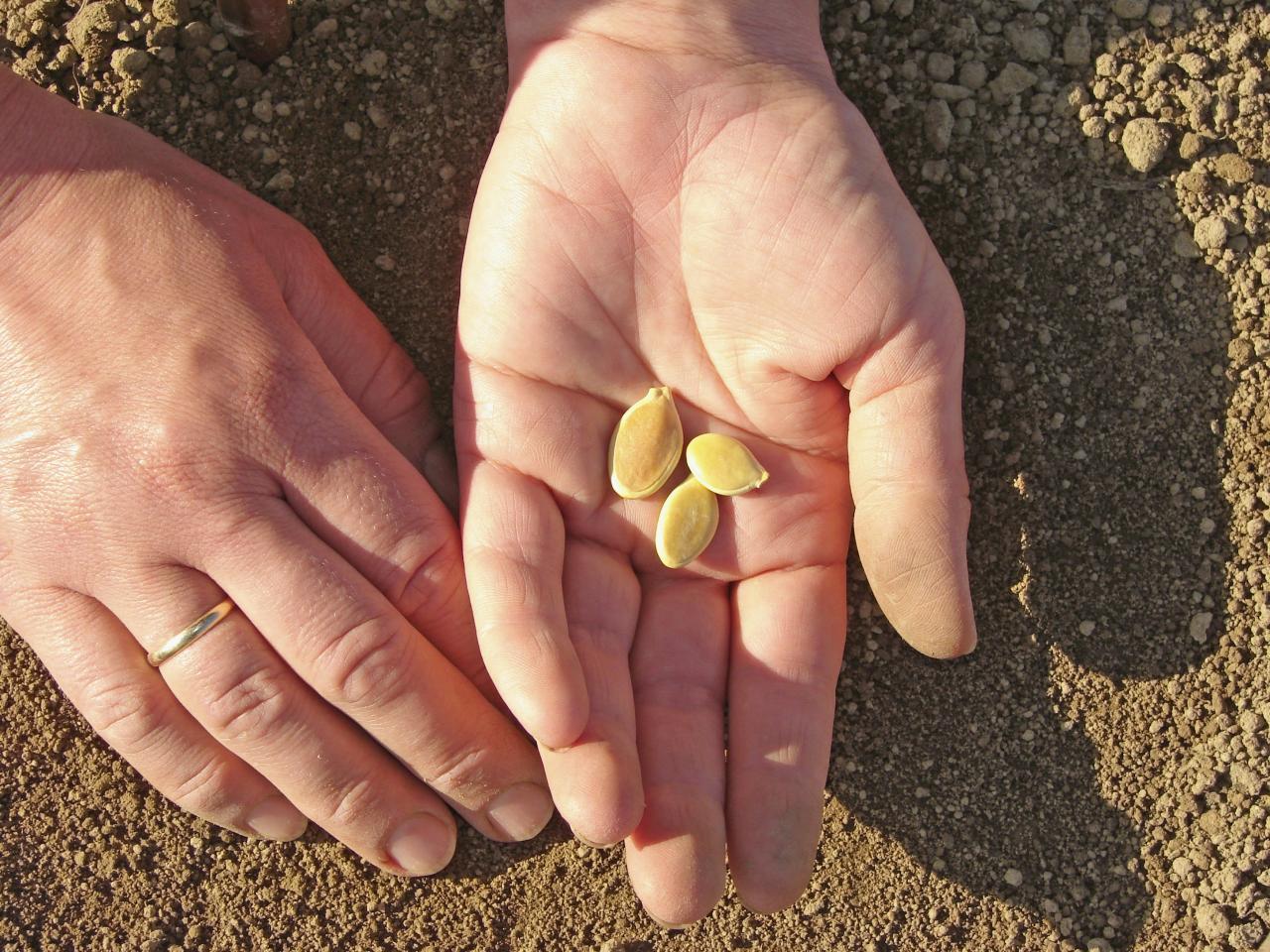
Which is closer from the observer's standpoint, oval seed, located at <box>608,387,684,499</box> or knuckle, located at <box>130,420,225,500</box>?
knuckle, located at <box>130,420,225,500</box>

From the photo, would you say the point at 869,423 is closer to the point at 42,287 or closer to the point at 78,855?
the point at 42,287

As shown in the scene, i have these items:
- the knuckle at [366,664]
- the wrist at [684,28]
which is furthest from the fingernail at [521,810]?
the wrist at [684,28]

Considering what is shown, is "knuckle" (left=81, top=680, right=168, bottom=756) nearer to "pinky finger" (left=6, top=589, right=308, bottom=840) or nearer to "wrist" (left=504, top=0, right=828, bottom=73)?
"pinky finger" (left=6, top=589, right=308, bottom=840)

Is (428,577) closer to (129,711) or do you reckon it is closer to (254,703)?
(254,703)

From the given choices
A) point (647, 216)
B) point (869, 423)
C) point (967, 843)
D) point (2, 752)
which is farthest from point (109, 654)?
point (967, 843)

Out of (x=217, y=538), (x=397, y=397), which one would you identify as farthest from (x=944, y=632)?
(x=217, y=538)

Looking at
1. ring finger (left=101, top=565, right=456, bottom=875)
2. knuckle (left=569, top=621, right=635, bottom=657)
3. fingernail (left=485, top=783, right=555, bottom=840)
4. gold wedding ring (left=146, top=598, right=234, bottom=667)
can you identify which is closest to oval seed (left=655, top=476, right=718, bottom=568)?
knuckle (left=569, top=621, right=635, bottom=657)

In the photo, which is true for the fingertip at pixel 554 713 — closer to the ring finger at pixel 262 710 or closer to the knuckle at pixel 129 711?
the ring finger at pixel 262 710
